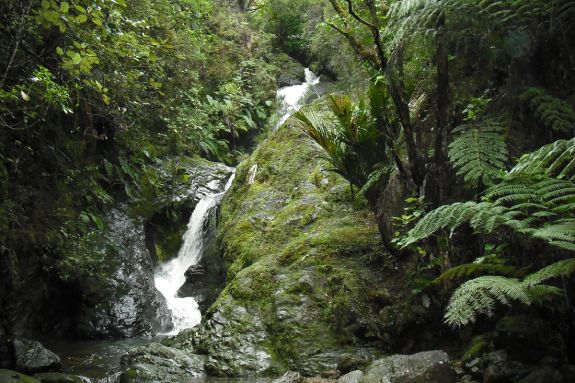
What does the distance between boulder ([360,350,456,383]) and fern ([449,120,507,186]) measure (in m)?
1.47

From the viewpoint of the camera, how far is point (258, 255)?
715cm

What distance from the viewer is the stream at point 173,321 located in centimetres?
598

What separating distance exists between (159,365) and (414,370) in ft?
9.33

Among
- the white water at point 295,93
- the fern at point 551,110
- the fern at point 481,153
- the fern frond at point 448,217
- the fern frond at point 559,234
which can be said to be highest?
the white water at point 295,93

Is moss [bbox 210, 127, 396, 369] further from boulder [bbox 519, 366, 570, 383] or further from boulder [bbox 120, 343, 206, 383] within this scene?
boulder [bbox 519, 366, 570, 383]

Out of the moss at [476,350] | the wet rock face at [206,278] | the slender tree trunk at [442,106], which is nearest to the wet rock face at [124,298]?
the wet rock face at [206,278]

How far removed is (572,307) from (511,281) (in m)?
0.63

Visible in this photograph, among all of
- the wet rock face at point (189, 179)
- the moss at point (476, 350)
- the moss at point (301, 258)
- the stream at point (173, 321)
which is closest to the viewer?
the moss at point (476, 350)

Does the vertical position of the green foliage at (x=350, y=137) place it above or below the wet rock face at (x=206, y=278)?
above

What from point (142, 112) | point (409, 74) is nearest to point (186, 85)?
point (142, 112)

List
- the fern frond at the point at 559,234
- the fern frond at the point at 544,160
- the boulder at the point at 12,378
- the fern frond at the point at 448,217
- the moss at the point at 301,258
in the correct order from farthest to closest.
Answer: the moss at the point at 301,258 < the boulder at the point at 12,378 < the fern frond at the point at 448,217 < the fern frond at the point at 544,160 < the fern frond at the point at 559,234

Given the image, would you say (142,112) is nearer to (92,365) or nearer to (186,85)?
(186,85)

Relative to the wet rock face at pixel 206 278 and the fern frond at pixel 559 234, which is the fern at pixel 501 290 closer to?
the fern frond at pixel 559 234

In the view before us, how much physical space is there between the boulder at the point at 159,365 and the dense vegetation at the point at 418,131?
1.85 m
